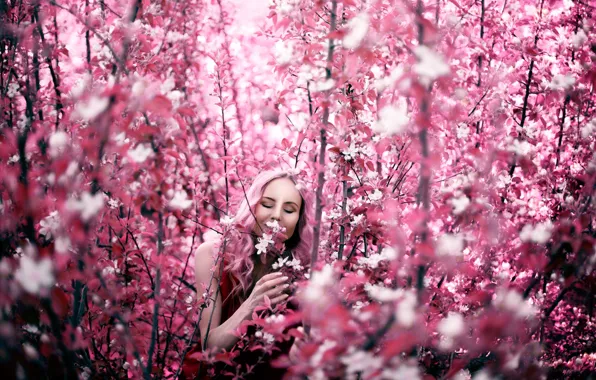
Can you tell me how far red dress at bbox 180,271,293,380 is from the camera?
6.21 ft

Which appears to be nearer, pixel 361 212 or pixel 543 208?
pixel 361 212

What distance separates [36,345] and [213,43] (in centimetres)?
264

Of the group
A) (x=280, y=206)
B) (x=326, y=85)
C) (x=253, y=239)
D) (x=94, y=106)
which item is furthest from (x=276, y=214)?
(x=94, y=106)

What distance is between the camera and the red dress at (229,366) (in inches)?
74.5

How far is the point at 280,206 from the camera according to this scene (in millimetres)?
2088

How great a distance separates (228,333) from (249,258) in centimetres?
47

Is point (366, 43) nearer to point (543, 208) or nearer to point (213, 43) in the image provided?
point (543, 208)

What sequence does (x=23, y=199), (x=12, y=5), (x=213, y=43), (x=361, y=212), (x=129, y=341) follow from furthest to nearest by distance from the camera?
(x=213, y=43) → (x=12, y=5) → (x=361, y=212) → (x=129, y=341) → (x=23, y=199)

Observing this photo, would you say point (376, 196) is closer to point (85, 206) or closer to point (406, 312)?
point (406, 312)

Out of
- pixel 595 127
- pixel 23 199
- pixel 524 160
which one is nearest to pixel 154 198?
pixel 23 199

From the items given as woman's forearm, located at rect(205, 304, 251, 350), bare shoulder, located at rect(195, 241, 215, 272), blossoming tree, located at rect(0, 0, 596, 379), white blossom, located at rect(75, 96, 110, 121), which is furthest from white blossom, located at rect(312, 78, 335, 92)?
bare shoulder, located at rect(195, 241, 215, 272)

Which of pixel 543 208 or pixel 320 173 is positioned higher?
pixel 543 208

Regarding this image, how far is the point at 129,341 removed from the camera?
3.94 feet

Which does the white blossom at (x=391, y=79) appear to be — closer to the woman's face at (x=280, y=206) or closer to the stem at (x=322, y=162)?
the stem at (x=322, y=162)
